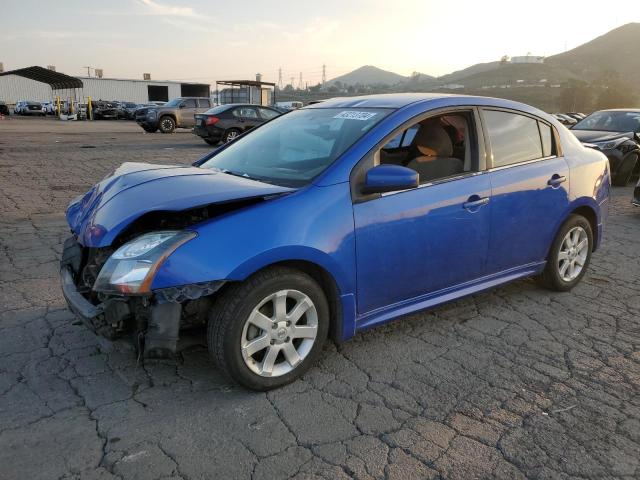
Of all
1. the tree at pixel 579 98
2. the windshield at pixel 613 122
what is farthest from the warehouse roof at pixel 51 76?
the tree at pixel 579 98

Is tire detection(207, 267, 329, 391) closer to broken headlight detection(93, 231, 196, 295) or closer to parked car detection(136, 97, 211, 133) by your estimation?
broken headlight detection(93, 231, 196, 295)

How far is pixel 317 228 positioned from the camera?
2.91 m

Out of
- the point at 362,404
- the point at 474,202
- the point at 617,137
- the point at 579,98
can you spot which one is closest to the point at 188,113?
the point at 617,137

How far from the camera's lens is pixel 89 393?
2902mm

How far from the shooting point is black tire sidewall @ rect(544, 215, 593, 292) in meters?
4.40

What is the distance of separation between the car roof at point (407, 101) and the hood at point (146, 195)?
3.73 ft

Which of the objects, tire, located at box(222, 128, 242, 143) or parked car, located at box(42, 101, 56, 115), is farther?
parked car, located at box(42, 101, 56, 115)

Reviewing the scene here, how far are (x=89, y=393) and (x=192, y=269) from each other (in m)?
1.01

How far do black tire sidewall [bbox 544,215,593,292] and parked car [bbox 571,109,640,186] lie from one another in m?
6.89

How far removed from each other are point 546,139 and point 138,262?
3.43 meters

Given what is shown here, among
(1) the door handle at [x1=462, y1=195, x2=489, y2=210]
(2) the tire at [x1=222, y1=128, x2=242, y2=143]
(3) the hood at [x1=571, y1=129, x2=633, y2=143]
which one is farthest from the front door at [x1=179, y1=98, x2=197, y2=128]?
(1) the door handle at [x1=462, y1=195, x2=489, y2=210]

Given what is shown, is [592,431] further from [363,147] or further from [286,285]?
[363,147]

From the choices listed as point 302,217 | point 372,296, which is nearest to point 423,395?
point 372,296

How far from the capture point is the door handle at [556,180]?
4.18m
